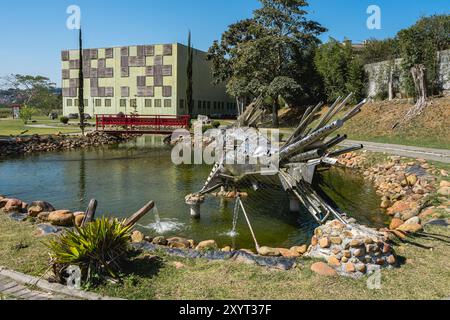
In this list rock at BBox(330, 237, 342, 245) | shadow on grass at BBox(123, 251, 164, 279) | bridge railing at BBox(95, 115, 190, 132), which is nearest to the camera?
shadow on grass at BBox(123, 251, 164, 279)

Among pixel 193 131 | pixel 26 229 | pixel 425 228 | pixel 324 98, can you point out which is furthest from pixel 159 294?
pixel 324 98

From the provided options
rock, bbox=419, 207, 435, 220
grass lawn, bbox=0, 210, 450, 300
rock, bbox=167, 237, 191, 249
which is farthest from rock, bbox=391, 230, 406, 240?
rock, bbox=167, 237, 191, 249

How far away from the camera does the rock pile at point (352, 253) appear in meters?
7.14

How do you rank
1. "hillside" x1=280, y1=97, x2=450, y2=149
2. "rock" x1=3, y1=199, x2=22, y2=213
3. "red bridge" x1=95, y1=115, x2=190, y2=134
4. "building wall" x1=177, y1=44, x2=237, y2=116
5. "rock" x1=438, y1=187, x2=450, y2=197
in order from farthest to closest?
"building wall" x1=177, y1=44, x2=237, y2=116 < "red bridge" x1=95, y1=115, x2=190, y2=134 < "hillside" x1=280, y1=97, x2=450, y2=149 < "rock" x1=438, y1=187, x2=450, y2=197 < "rock" x1=3, y1=199, x2=22, y2=213

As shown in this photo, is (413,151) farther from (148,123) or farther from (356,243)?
(148,123)

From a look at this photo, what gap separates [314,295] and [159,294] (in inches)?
102

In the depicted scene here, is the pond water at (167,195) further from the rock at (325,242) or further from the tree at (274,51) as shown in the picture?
the tree at (274,51)

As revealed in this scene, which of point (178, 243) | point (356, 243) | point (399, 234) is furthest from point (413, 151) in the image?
point (178, 243)

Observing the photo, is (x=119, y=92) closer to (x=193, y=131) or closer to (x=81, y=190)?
(x=193, y=131)

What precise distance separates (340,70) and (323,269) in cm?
3669

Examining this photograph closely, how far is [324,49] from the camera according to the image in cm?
4409

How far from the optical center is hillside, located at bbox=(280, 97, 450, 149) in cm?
2456

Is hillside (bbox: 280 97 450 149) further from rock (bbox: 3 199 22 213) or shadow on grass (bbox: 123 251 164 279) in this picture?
Result: rock (bbox: 3 199 22 213)

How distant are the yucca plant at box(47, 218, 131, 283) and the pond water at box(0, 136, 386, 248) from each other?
3.70 metres
